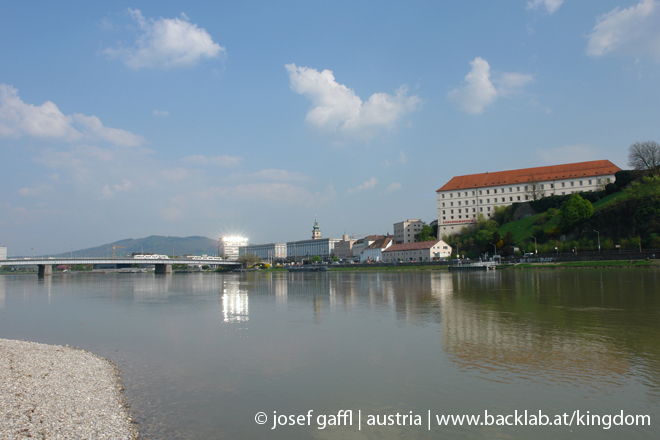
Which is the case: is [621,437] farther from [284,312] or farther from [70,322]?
[70,322]

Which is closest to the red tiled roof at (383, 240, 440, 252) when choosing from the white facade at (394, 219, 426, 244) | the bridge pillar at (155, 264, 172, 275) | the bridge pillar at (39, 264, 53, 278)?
the white facade at (394, 219, 426, 244)

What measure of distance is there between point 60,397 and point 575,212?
8420cm

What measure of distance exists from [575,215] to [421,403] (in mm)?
79985

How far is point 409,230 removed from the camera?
15438 centimetres

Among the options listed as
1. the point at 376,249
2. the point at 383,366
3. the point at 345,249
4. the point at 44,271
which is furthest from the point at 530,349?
the point at 345,249

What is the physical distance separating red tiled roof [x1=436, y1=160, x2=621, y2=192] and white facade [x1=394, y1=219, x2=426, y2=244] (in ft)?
114

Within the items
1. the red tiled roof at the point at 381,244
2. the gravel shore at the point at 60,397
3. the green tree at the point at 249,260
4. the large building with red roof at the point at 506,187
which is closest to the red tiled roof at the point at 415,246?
the large building with red roof at the point at 506,187

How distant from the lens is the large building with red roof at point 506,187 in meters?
100

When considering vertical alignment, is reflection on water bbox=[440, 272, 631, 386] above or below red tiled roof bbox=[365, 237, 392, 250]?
below

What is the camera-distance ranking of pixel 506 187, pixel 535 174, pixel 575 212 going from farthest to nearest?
pixel 506 187, pixel 535 174, pixel 575 212

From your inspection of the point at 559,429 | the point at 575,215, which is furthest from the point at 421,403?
the point at 575,215

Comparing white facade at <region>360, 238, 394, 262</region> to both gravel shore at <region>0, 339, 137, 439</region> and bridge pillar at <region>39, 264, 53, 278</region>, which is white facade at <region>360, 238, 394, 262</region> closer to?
bridge pillar at <region>39, 264, 53, 278</region>

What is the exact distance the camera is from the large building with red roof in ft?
329

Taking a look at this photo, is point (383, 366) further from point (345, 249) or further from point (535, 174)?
point (345, 249)
